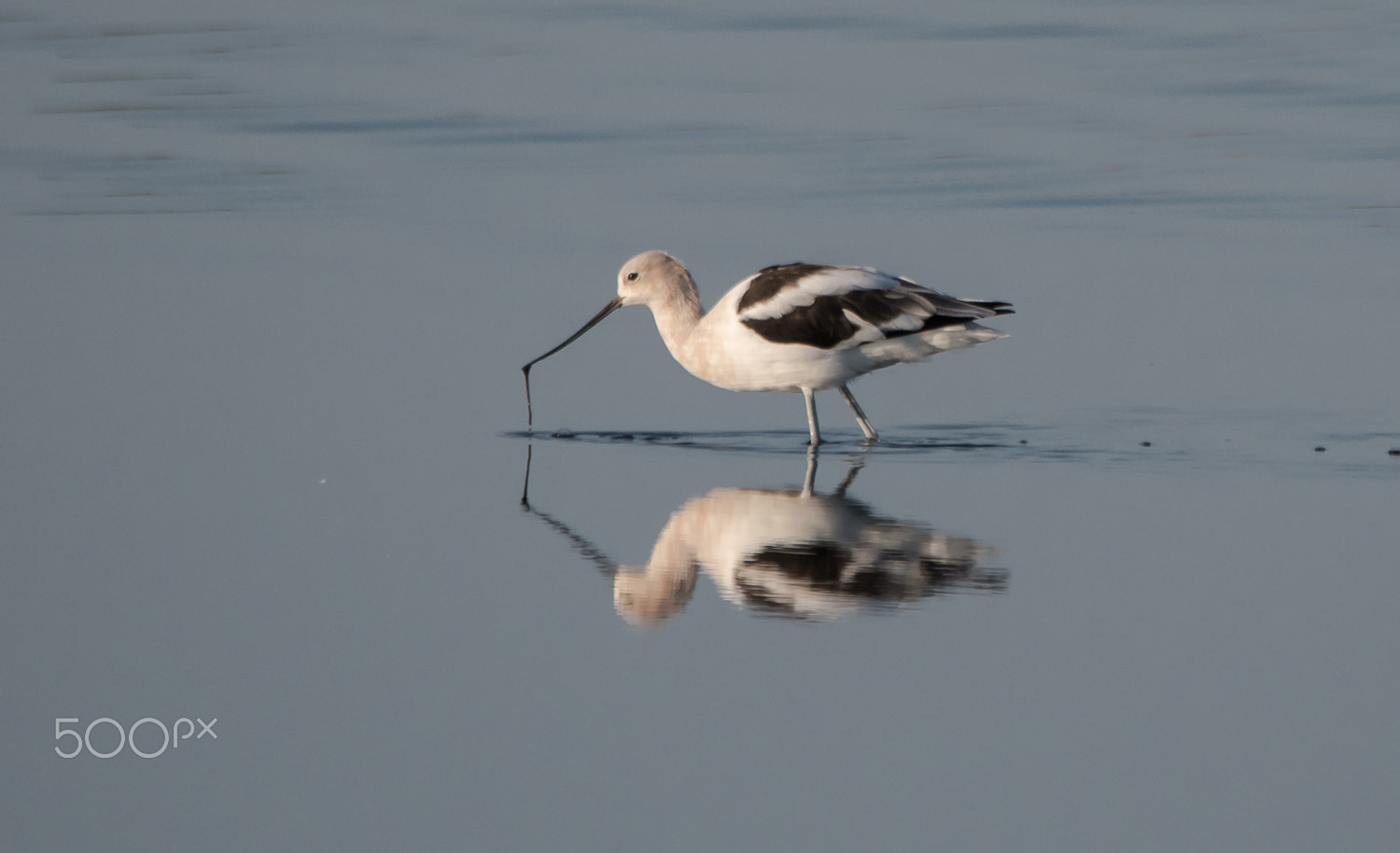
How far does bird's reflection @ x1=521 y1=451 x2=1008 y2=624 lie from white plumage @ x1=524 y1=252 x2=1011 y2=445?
142cm

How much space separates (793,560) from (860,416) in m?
2.37

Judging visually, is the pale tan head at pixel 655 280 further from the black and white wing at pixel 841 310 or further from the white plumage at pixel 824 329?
the black and white wing at pixel 841 310

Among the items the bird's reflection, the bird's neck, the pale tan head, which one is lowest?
the bird's reflection

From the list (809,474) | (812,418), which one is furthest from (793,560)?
(812,418)

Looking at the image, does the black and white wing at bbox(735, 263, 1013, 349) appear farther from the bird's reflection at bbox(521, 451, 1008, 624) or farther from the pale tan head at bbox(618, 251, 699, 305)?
the bird's reflection at bbox(521, 451, 1008, 624)

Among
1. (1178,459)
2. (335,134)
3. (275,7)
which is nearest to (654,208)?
(335,134)

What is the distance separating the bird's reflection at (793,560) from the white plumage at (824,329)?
1.42 meters

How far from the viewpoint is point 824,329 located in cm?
869

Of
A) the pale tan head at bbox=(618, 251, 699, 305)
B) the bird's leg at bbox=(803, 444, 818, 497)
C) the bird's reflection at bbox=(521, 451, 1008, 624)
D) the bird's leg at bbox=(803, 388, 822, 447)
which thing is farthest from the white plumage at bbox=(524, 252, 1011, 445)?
the bird's reflection at bbox=(521, 451, 1008, 624)

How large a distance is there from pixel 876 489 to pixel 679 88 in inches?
381

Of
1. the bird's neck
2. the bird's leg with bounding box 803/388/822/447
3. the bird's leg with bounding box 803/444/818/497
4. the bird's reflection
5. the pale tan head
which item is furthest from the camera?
the pale tan head

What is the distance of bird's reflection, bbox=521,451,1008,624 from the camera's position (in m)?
6.09

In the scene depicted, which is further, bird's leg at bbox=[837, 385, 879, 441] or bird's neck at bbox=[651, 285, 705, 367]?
bird's neck at bbox=[651, 285, 705, 367]

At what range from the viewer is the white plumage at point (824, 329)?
8.70 meters
